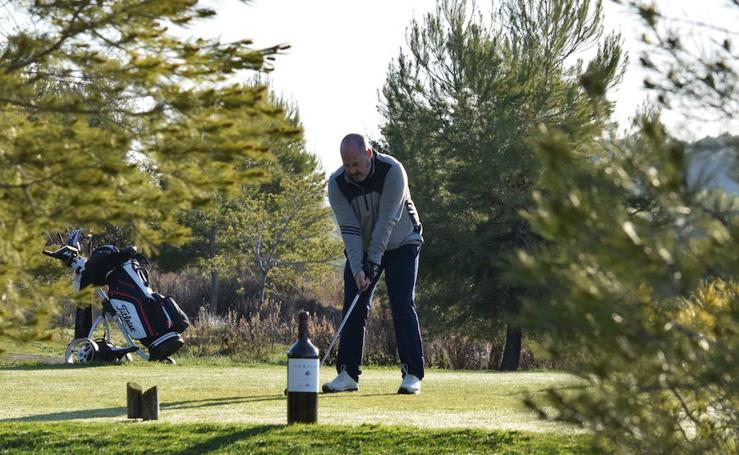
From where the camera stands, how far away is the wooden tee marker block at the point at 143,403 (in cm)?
797

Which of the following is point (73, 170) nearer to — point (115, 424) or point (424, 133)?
point (115, 424)

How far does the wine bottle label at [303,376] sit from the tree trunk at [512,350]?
23.6 m

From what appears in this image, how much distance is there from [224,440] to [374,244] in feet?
8.75

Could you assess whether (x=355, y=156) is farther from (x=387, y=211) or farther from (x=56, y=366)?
(x=56, y=366)

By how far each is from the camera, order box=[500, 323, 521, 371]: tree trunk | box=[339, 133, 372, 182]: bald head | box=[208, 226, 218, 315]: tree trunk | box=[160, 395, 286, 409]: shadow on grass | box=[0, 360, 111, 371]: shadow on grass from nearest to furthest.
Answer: box=[160, 395, 286, 409]: shadow on grass, box=[339, 133, 372, 182]: bald head, box=[0, 360, 111, 371]: shadow on grass, box=[500, 323, 521, 371]: tree trunk, box=[208, 226, 218, 315]: tree trunk

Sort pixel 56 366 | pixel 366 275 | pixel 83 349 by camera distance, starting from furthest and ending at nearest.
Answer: pixel 83 349 < pixel 56 366 < pixel 366 275

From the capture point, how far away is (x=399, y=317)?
31.7ft

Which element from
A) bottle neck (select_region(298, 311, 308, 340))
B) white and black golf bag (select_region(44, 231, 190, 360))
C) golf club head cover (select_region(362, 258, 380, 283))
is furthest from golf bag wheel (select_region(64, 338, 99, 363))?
bottle neck (select_region(298, 311, 308, 340))

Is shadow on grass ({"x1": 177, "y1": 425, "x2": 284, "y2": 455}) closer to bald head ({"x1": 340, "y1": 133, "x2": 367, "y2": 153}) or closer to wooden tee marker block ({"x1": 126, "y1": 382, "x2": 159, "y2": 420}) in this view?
wooden tee marker block ({"x1": 126, "y1": 382, "x2": 159, "y2": 420})

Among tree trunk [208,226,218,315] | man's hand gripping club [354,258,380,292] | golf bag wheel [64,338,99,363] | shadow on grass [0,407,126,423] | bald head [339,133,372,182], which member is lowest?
shadow on grass [0,407,126,423]

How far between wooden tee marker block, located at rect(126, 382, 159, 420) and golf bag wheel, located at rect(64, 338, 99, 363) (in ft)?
30.2

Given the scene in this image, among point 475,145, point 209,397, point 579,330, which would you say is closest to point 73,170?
point 579,330

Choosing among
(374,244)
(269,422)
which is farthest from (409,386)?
(269,422)

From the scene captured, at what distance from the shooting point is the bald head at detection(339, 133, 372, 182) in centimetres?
928
